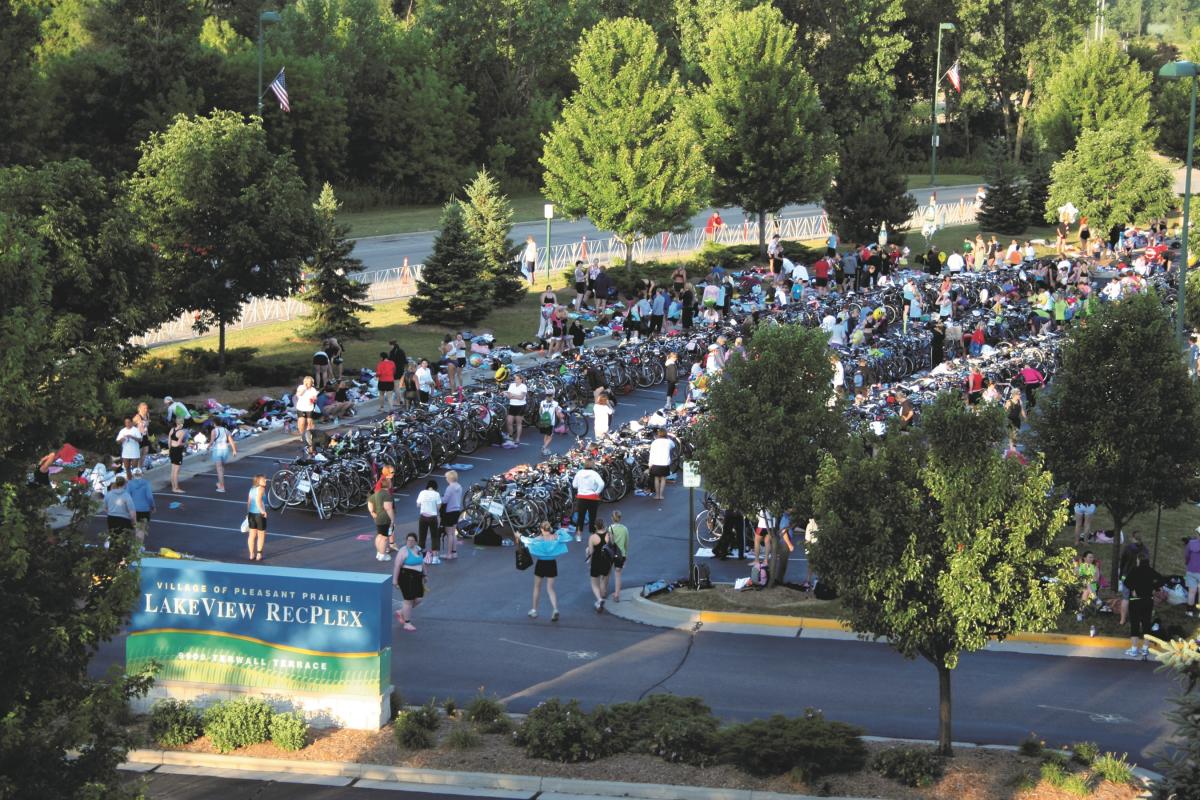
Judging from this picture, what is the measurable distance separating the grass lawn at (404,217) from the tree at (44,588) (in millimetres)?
49624

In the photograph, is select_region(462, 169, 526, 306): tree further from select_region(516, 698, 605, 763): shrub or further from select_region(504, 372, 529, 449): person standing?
select_region(516, 698, 605, 763): shrub

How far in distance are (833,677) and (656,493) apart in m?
8.73

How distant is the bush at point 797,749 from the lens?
1591 centimetres

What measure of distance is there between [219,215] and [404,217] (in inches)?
1368

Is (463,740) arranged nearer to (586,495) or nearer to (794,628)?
(794,628)

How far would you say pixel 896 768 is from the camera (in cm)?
1581

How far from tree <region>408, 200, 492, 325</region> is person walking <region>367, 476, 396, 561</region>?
59.4 ft

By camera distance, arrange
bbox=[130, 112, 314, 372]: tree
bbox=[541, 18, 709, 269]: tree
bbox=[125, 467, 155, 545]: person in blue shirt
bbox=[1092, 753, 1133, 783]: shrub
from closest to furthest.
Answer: bbox=[1092, 753, 1133, 783]: shrub, bbox=[125, 467, 155, 545]: person in blue shirt, bbox=[130, 112, 314, 372]: tree, bbox=[541, 18, 709, 269]: tree

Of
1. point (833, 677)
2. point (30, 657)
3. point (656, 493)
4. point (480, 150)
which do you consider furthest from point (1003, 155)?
point (30, 657)

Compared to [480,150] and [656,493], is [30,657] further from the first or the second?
[480,150]

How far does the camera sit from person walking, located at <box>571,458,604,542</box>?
2503cm

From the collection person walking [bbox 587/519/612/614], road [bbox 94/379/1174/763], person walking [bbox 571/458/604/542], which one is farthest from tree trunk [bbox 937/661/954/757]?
person walking [bbox 571/458/604/542]

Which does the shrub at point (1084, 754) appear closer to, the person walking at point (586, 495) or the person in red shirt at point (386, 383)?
the person walking at point (586, 495)

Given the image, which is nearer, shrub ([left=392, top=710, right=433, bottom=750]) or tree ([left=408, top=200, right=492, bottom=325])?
shrub ([left=392, top=710, right=433, bottom=750])
